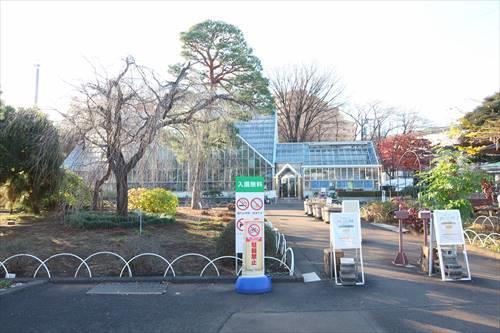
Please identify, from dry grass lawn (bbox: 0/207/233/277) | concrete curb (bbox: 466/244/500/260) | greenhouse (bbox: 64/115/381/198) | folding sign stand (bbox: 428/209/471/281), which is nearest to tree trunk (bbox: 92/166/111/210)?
dry grass lawn (bbox: 0/207/233/277)

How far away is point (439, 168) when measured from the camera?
11.1m

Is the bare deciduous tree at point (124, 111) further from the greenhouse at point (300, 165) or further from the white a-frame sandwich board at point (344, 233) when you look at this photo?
the greenhouse at point (300, 165)

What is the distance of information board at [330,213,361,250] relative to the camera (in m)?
8.23

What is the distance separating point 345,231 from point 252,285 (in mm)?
2245

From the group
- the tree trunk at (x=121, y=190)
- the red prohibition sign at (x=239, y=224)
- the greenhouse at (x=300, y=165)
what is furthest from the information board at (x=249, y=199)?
the greenhouse at (x=300, y=165)

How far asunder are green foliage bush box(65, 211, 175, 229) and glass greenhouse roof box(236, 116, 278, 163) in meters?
35.7

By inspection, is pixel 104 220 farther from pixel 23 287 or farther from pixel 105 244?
pixel 23 287

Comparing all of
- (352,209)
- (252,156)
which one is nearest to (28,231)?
(352,209)

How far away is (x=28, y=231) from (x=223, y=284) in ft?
30.2

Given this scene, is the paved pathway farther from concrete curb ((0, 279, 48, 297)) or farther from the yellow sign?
concrete curb ((0, 279, 48, 297))

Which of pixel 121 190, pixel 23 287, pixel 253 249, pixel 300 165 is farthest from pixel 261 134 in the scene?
pixel 23 287

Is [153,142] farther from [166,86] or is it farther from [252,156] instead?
[252,156]

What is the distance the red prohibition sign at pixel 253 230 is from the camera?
7.69m

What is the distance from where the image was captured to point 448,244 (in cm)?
835
